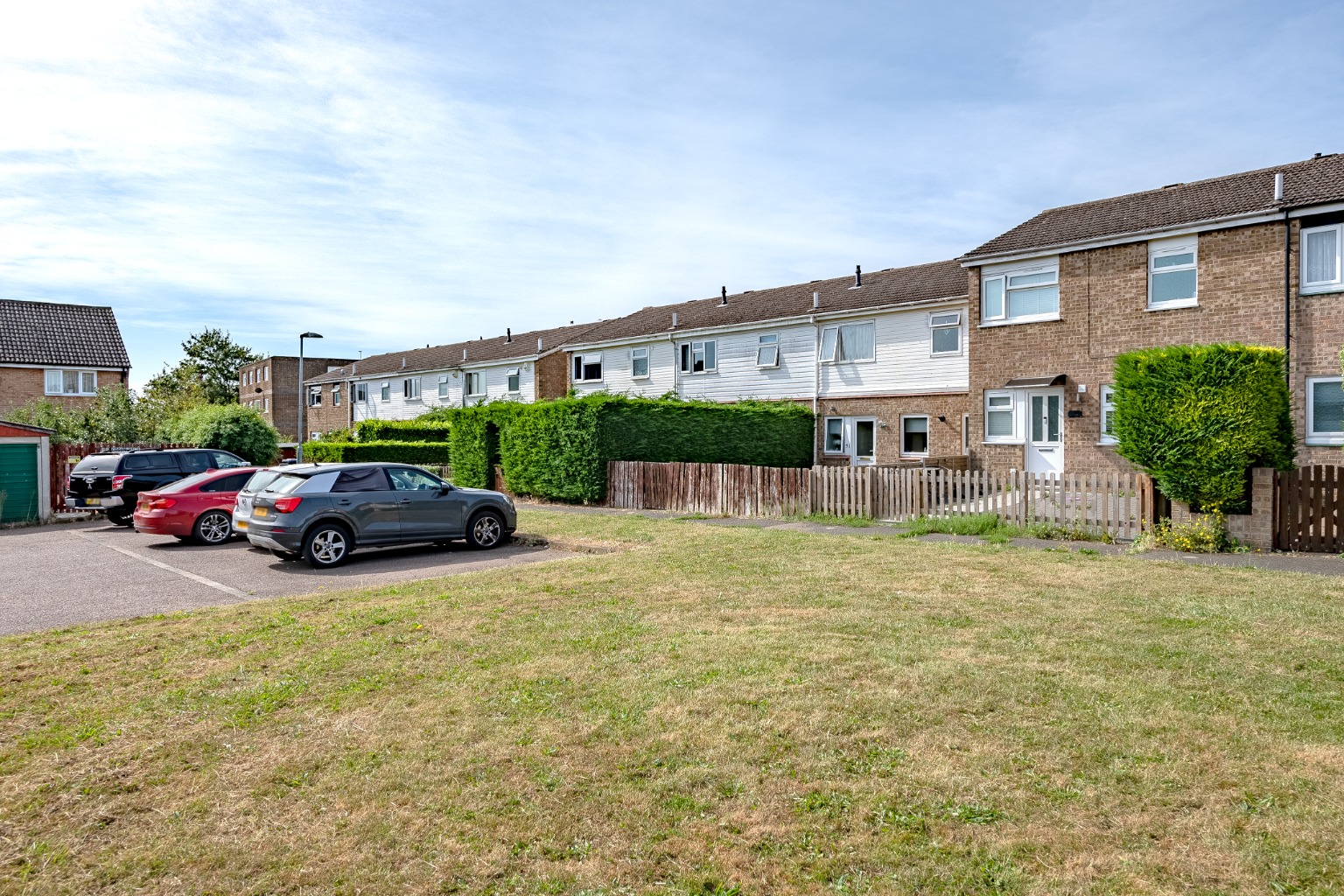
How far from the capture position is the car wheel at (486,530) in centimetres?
1501

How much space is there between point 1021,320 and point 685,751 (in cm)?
2088

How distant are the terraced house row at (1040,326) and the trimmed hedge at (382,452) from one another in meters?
9.72

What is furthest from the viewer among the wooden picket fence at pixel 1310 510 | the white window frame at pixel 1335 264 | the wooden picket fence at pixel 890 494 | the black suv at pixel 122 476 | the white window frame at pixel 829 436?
the white window frame at pixel 829 436

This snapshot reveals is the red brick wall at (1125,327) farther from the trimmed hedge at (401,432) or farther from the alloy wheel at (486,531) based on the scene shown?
the trimmed hedge at (401,432)

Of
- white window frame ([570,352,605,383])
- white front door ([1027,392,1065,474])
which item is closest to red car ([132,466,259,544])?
white front door ([1027,392,1065,474])

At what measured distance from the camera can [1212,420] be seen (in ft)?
42.9

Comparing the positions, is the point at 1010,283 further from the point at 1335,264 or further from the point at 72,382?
the point at 72,382

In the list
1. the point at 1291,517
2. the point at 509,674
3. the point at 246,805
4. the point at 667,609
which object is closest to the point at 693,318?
the point at 1291,517

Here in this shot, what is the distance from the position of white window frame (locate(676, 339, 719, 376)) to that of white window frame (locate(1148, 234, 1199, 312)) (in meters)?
16.0

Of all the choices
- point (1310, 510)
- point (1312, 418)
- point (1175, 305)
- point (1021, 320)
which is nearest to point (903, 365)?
point (1021, 320)

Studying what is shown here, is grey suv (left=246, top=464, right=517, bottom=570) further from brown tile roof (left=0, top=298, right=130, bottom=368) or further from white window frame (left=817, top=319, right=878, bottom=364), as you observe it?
brown tile roof (left=0, top=298, right=130, bottom=368)

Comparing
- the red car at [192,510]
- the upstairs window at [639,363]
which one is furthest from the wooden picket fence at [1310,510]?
the upstairs window at [639,363]

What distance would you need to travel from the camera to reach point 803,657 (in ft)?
22.5

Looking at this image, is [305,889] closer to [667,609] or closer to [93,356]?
[667,609]
